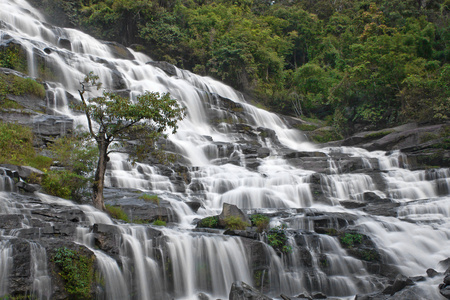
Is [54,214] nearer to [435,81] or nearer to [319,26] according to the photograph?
[435,81]

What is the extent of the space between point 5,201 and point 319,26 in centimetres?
4593

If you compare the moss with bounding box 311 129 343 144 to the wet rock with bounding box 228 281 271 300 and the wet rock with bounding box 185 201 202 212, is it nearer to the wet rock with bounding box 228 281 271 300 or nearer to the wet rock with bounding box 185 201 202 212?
the wet rock with bounding box 185 201 202 212

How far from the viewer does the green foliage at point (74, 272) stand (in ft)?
25.4

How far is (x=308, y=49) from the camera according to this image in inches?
1839

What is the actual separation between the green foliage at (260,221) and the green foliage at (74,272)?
594 centimetres

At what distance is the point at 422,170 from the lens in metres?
19.8

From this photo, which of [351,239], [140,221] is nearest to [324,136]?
[351,239]

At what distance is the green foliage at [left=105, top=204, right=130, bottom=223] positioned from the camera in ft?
40.2

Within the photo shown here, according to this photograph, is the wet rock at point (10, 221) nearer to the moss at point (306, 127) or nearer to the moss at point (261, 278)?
the moss at point (261, 278)

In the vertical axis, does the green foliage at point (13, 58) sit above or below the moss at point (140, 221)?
above

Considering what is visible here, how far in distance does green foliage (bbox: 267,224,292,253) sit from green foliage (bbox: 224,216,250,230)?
3.86 feet

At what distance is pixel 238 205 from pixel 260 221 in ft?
14.1

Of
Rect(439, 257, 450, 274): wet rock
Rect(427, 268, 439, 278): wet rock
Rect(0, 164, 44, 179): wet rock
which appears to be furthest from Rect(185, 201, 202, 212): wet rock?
Rect(439, 257, 450, 274): wet rock

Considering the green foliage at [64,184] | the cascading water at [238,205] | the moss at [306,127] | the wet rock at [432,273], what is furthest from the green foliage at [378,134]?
the green foliage at [64,184]
